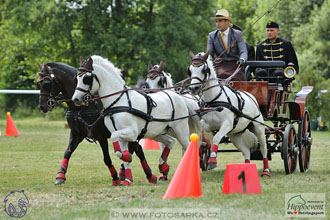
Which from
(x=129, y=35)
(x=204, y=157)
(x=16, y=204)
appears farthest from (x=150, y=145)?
(x=129, y=35)

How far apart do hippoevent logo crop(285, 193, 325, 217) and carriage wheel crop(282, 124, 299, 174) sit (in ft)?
9.51

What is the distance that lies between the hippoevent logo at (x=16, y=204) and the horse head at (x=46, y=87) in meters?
1.58

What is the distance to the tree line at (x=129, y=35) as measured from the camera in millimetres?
30594

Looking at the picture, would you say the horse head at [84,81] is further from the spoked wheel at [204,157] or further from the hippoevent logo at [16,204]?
the spoked wheel at [204,157]

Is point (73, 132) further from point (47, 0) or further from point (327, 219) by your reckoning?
point (47, 0)

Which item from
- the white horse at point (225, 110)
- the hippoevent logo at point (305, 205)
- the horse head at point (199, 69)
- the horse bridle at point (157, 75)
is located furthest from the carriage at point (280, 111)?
the hippoevent logo at point (305, 205)

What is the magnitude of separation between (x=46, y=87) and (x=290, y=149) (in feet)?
14.0

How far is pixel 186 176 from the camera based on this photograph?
7312mm

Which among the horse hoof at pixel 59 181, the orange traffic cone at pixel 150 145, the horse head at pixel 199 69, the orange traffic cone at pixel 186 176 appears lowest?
the orange traffic cone at pixel 150 145

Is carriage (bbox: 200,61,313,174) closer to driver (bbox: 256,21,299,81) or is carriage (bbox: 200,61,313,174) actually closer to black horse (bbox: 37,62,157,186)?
driver (bbox: 256,21,299,81)

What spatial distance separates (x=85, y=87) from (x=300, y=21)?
1098 inches

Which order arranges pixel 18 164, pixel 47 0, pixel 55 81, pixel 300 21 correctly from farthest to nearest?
pixel 300 21
pixel 47 0
pixel 18 164
pixel 55 81

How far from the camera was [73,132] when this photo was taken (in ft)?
32.6

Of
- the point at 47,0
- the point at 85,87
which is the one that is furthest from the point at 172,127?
the point at 47,0
